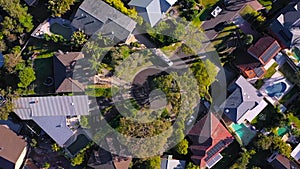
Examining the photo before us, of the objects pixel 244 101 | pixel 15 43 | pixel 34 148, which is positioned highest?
pixel 15 43

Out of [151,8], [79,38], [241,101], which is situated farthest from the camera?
[241,101]

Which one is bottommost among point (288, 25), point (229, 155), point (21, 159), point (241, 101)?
point (21, 159)

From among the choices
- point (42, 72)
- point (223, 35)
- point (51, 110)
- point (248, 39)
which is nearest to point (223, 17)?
point (223, 35)

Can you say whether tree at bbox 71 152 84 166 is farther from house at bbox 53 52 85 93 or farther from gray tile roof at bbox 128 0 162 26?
gray tile roof at bbox 128 0 162 26

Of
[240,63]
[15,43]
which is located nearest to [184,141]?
[240,63]

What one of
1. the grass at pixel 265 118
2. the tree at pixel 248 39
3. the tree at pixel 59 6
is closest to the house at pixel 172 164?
the grass at pixel 265 118

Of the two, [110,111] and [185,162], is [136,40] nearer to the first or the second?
[110,111]

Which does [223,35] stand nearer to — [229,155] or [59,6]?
[229,155]
